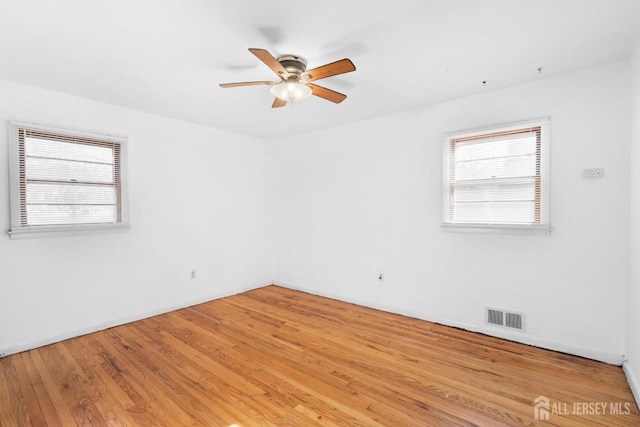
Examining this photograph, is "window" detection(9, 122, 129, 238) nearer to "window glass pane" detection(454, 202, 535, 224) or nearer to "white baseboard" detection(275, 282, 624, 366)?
"white baseboard" detection(275, 282, 624, 366)

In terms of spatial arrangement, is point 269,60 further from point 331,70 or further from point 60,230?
point 60,230

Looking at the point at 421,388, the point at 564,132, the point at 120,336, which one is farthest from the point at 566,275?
A: the point at 120,336

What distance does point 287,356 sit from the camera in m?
2.66

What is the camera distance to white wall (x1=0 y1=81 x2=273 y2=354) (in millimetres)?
2818

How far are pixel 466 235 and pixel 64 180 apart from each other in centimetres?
428

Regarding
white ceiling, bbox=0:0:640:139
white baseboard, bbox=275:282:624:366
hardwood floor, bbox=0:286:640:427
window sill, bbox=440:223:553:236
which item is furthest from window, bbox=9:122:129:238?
window sill, bbox=440:223:553:236

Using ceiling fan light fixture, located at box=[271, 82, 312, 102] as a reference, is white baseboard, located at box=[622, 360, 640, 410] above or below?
below

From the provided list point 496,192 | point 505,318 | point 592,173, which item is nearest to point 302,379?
point 505,318

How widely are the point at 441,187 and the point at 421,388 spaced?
2.09 m

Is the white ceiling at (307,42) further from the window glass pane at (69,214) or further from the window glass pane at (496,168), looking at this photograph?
the window glass pane at (69,214)

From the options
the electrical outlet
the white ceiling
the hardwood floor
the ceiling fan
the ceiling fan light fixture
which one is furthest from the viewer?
the electrical outlet

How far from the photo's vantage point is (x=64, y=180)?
3053mm

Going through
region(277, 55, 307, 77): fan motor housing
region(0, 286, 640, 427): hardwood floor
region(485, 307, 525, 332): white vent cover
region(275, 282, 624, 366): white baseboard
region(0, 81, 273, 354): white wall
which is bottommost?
region(0, 286, 640, 427): hardwood floor

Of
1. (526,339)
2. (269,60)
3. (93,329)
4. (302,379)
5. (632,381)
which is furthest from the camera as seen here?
(93,329)
